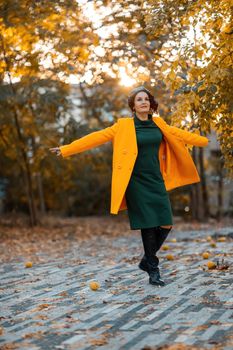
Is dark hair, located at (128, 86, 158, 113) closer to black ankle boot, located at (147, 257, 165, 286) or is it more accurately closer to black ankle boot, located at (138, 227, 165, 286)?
black ankle boot, located at (138, 227, 165, 286)

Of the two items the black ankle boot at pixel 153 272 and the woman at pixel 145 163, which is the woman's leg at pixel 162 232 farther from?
the black ankle boot at pixel 153 272

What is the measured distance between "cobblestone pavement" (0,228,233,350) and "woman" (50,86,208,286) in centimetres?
61

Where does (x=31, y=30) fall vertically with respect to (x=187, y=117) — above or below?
above

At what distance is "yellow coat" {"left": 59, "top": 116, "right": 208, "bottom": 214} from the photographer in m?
6.33

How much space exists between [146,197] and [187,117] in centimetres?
214

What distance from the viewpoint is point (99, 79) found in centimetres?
915

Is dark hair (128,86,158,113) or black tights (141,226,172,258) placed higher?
dark hair (128,86,158,113)

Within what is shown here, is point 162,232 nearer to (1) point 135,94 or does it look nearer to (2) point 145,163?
(2) point 145,163

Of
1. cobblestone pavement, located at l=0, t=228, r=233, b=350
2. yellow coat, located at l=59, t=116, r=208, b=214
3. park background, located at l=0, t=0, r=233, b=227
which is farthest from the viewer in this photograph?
park background, located at l=0, t=0, r=233, b=227

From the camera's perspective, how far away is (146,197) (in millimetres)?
6410

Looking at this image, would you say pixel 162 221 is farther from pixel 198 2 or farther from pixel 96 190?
pixel 96 190

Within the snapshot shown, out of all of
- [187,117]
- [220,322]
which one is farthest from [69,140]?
[220,322]

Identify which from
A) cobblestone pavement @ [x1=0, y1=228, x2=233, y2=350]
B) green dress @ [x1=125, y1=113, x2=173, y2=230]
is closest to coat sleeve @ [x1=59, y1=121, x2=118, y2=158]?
green dress @ [x1=125, y1=113, x2=173, y2=230]

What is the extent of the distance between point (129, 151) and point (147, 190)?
0.44m
